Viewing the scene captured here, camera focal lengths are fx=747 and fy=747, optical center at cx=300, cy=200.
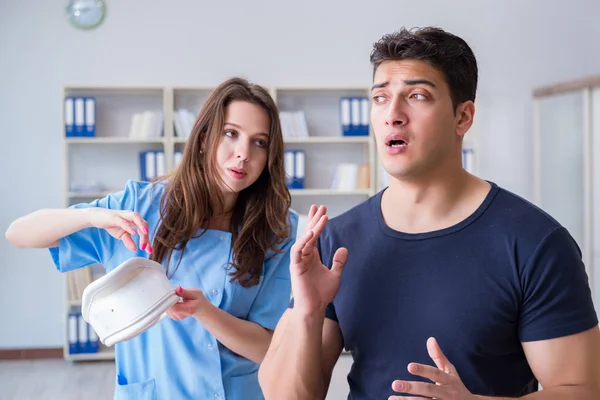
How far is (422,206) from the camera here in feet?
4.72

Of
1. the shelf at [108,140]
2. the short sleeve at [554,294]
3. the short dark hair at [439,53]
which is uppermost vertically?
the shelf at [108,140]

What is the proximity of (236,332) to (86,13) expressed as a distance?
429cm

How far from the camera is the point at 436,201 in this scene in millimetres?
1426

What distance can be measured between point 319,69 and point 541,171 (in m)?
1.86

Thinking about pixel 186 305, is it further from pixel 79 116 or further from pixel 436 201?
pixel 79 116

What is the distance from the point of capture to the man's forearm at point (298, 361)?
1.38m

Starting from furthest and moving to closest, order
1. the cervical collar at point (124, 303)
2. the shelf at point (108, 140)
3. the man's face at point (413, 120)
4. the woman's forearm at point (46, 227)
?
1. the shelf at point (108, 140)
2. the woman's forearm at point (46, 227)
3. the cervical collar at point (124, 303)
4. the man's face at point (413, 120)

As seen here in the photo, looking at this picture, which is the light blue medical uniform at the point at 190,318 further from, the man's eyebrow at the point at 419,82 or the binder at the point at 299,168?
the binder at the point at 299,168

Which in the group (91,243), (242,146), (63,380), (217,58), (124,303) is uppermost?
(217,58)

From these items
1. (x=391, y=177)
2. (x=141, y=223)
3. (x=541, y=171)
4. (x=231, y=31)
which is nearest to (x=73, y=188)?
(x=231, y=31)

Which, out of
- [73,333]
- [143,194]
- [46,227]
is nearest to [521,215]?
[143,194]

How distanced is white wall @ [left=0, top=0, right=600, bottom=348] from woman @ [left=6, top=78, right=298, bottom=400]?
379cm

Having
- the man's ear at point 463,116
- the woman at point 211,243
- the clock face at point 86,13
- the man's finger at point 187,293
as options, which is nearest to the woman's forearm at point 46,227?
the woman at point 211,243

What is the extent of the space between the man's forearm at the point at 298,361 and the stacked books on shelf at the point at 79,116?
4.16 m
